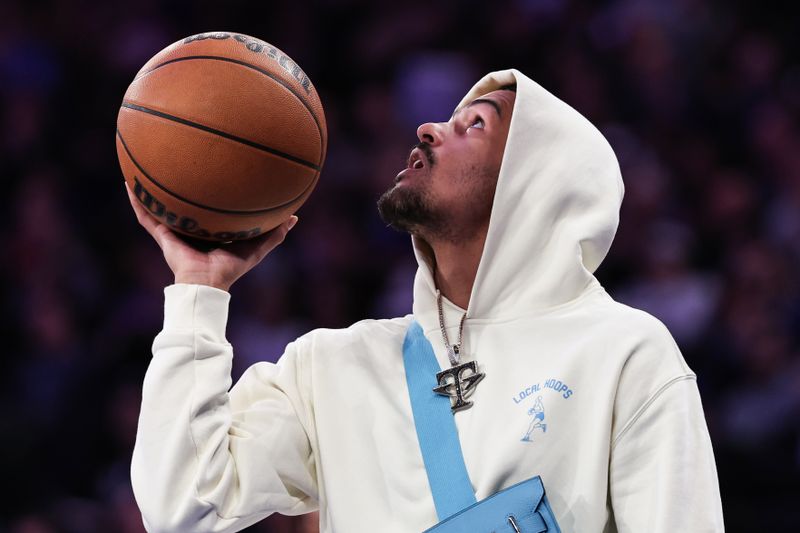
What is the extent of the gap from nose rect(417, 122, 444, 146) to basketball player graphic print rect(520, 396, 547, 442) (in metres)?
0.78

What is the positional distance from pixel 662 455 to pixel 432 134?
1.02 meters

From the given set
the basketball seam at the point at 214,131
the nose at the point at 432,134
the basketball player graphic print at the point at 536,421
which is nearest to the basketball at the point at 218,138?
the basketball seam at the point at 214,131

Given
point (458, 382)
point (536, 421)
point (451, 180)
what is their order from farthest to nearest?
point (451, 180), point (458, 382), point (536, 421)

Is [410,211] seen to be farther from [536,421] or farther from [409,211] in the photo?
[536,421]

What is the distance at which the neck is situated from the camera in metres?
2.61

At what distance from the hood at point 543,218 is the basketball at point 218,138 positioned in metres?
0.49

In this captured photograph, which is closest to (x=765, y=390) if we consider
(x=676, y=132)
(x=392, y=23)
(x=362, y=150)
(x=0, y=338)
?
(x=676, y=132)

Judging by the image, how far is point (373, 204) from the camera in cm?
566

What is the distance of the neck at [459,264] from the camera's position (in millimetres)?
2605

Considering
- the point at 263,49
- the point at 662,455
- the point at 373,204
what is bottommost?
the point at 662,455

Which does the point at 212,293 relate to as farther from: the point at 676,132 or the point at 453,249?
the point at 676,132

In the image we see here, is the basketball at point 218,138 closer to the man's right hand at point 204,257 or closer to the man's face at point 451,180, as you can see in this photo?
the man's right hand at point 204,257

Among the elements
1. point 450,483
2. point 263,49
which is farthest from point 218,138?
point 450,483

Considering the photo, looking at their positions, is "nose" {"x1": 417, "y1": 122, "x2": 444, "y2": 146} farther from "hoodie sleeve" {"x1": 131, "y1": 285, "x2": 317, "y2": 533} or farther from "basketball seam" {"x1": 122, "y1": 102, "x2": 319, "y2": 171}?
"hoodie sleeve" {"x1": 131, "y1": 285, "x2": 317, "y2": 533}
